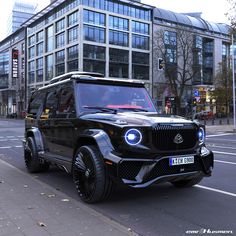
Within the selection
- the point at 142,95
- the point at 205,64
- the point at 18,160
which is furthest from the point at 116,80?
the point at 205,64

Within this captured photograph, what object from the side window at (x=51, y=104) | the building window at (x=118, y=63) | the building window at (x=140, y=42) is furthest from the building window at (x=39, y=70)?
the side window at (x=51, y=104)

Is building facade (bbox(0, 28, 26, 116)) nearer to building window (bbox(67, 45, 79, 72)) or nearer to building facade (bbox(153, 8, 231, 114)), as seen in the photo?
building window (bbox(67, 45, 79, 72))

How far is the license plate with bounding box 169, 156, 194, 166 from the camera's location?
19.4 ft

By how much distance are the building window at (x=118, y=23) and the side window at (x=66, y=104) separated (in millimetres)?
62237

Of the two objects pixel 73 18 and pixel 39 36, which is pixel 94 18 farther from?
pixel 39 36

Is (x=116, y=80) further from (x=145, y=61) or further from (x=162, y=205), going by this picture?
(x=145, y=61)

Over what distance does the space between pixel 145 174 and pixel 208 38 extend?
80.2 m

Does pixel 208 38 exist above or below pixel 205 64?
above

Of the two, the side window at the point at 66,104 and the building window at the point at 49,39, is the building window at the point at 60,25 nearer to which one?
the building window at the point at 49,39

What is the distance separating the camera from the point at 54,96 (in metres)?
8.18

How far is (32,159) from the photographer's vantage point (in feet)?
30.0

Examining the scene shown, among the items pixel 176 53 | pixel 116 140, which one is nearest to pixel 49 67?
pixel 176 53

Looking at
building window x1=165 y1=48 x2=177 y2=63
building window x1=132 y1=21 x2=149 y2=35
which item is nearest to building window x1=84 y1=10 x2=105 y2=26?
building window x1=132 y1=21 x2=149 y2=35

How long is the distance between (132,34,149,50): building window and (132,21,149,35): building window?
3.09 ft
